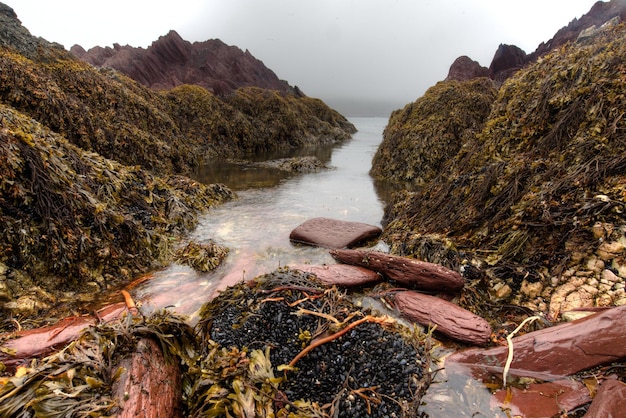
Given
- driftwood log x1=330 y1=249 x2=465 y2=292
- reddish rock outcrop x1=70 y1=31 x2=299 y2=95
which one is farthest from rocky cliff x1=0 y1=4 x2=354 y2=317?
reddish rock outcrop x1=70 y1=31 x2=299 y2=95

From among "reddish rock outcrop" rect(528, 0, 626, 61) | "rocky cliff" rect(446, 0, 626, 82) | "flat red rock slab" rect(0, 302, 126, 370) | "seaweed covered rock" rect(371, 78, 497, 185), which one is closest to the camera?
"flat red rock slab" rect(0, 302, 126, 370)

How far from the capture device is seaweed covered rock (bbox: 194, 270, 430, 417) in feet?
7.09

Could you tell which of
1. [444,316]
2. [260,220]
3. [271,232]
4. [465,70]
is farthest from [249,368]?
[465,70]

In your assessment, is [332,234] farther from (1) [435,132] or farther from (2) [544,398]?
(1) [435,132]

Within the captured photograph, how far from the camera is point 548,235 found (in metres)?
3.96

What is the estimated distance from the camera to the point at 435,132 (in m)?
13.5

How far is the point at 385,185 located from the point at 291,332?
10848 millimetres

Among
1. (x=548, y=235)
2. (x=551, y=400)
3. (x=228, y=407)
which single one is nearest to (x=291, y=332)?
(x=228, y=407)

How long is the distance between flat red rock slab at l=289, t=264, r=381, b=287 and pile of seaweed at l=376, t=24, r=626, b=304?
128cm

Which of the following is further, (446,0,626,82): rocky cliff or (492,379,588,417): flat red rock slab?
(446,0,626,82): rocky cliff

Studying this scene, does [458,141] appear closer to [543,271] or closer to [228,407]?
[543,271]

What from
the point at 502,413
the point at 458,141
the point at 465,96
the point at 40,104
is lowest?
the point at 502,413

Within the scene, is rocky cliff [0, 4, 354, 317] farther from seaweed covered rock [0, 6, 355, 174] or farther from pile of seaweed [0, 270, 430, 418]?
pile of seaweed [0, 270, 430, 418]

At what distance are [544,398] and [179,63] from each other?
51021mm
